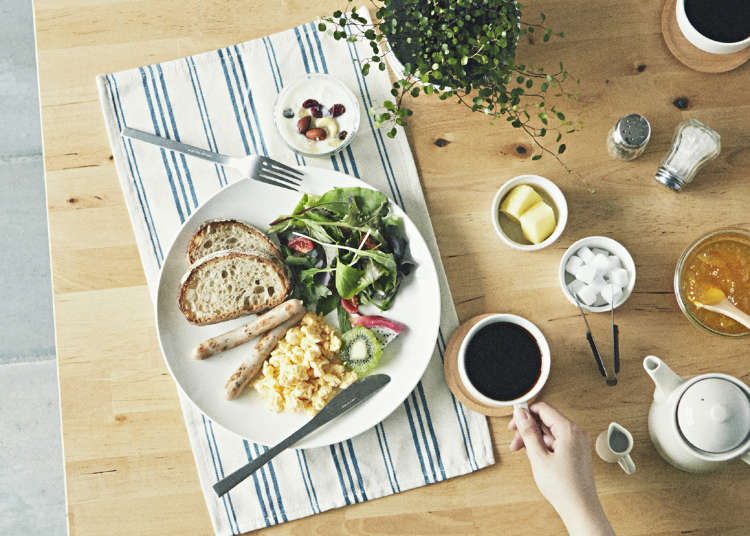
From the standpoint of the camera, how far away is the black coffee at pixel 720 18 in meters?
1.36

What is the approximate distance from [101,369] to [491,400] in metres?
0.96

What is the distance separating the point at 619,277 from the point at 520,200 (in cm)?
29

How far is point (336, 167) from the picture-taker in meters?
1.52

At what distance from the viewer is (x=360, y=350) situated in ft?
4.65

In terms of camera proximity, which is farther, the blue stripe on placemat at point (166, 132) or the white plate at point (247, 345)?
the blue stripe on placemat at point (166, 132)

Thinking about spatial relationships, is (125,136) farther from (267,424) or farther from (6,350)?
(6,350)

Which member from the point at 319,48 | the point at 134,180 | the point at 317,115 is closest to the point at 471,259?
the point at 317,115

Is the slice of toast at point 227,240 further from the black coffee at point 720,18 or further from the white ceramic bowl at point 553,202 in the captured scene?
the black coffee at point 720,18

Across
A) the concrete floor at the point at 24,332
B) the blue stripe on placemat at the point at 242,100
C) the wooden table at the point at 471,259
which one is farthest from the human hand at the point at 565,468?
the concrete floor at the point at 24,332

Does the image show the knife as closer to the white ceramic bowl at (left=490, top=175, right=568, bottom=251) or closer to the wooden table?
the wooden table

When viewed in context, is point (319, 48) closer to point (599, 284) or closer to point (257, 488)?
point (599, 284)

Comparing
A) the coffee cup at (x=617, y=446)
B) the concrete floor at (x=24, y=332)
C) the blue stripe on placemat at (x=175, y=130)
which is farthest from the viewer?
the concrete floor at (x=24, y=332)

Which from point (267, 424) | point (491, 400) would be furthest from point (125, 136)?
point (491, 400)

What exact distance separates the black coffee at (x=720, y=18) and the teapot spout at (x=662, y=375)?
77cm
